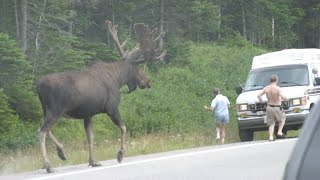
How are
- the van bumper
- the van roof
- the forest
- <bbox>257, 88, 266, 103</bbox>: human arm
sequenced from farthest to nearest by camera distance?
the forest → the van roof → the van bumper → <bbox>257, 88, 266, 103</bbox>: human arm

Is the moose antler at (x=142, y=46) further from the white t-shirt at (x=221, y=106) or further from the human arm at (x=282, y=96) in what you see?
the white t-shirt at (x=221, y=106)

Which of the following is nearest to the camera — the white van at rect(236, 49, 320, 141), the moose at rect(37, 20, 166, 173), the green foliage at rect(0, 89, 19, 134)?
the moose at rect(37, 20, 166, 173)

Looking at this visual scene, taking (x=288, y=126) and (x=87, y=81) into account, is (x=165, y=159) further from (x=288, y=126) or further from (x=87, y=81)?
(x=288, y=126)

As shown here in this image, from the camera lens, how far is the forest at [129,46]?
26281 millimetres

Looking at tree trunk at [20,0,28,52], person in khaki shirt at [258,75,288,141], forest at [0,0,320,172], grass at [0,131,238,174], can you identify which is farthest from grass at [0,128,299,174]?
tree trunk at [20,0,28,52]

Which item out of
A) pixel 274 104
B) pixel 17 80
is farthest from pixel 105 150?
pixel 17 80

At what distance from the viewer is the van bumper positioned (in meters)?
18.3

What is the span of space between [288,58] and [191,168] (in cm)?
951

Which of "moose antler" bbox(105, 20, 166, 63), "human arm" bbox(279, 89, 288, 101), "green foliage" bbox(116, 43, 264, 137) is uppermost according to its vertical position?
"moose antler" bbox(105, 20, 166, 63)

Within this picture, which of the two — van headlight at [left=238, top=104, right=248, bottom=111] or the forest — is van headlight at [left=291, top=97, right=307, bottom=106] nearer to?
van headlight at [left=238, top=104, right=248, bottom=111]

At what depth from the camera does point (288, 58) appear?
67.1ft

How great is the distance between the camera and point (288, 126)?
18859 mm

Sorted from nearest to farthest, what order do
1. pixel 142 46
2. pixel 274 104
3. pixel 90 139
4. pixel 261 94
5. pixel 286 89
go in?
pixel 90 139, pixel 142 46, pixel 274 104, pixel 261 94, pixel 286 89

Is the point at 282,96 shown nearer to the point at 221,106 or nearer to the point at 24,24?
the point at 221,106
